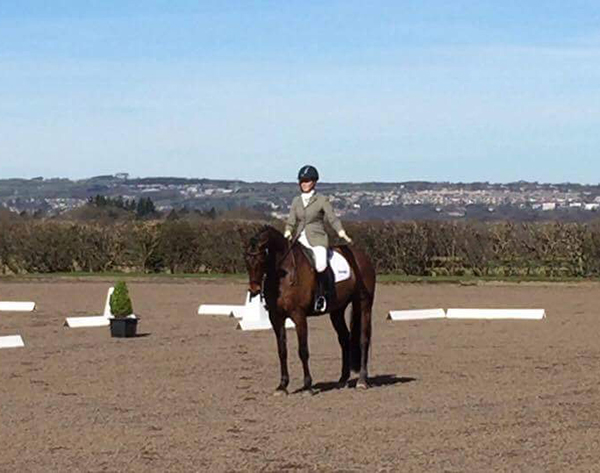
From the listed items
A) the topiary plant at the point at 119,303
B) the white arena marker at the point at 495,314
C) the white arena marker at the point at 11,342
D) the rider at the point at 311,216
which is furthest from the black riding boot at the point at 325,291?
the white arena marker at the point at 495,314

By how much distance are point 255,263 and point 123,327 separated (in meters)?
7.32

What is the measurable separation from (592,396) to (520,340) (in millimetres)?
6437

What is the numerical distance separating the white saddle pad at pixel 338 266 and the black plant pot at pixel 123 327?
6.62m

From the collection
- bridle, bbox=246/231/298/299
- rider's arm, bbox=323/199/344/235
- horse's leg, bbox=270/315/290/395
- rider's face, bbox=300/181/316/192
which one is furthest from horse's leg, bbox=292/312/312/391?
rider's face, bbox=300/181/316/192

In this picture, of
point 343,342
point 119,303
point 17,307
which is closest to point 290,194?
point 17,307

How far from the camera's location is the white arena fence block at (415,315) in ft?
78.9

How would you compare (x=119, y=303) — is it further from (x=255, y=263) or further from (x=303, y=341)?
(x=255, y=263)

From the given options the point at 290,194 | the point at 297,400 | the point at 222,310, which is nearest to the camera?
the point at 297,400

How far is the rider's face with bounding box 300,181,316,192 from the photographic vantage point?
14672 millimetres

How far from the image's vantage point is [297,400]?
13883mm

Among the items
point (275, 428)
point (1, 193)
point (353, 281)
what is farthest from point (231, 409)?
point (1, 193)

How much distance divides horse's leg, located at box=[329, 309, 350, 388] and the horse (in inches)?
0.4

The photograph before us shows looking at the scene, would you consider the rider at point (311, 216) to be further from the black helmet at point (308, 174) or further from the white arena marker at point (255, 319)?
the white arena marker at point (255, 319)

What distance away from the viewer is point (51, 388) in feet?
48.7
